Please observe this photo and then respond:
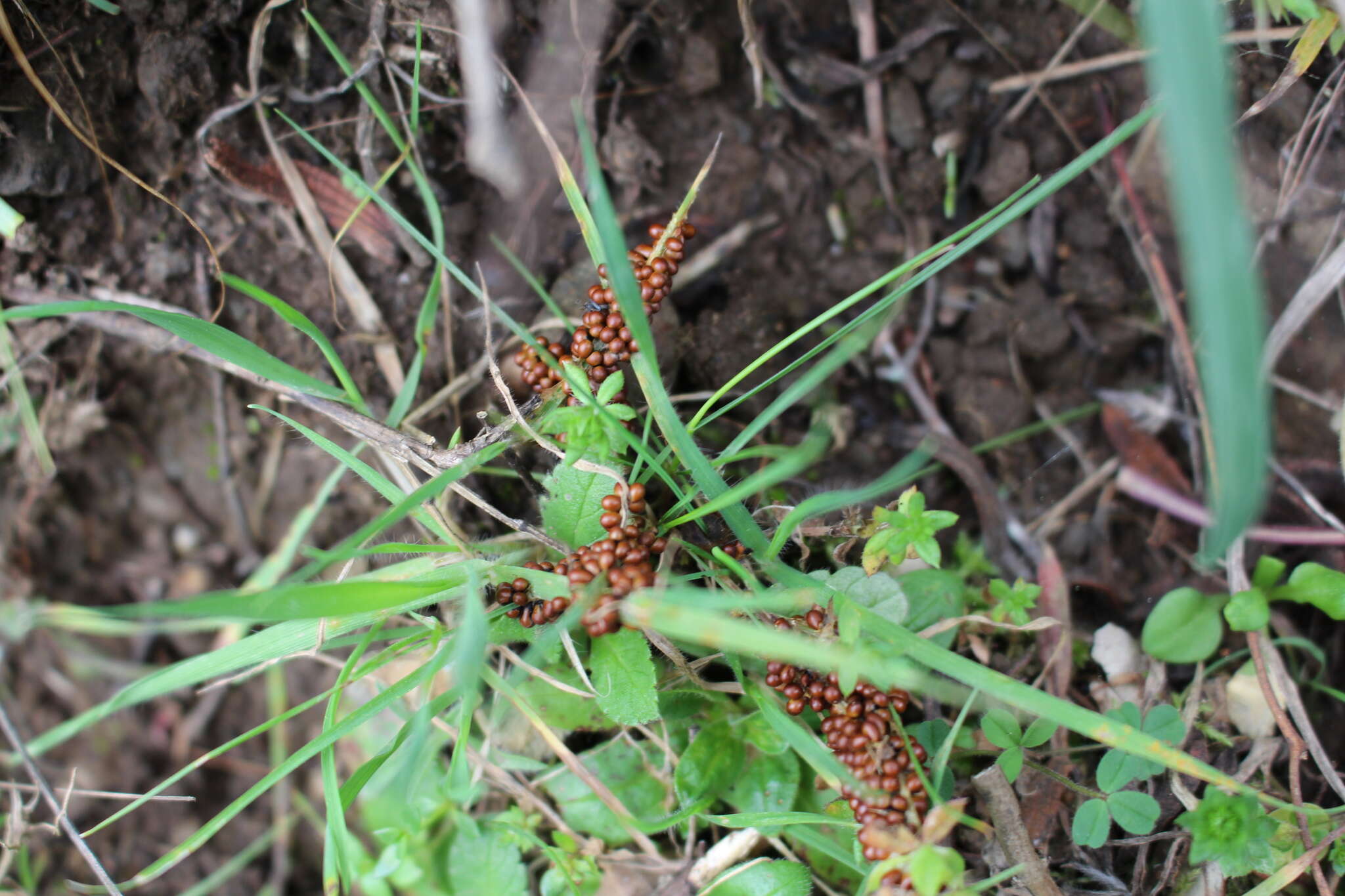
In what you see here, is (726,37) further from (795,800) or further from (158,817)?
(158,817)

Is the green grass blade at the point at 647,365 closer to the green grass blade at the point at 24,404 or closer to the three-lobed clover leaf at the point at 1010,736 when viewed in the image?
the three-lobed clover leaf at the point at 1010,736

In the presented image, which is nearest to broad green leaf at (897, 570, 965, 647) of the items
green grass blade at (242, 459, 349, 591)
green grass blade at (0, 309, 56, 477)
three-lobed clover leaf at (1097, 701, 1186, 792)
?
three-lobed clover leaf at (1097, 701, 1186, 792)

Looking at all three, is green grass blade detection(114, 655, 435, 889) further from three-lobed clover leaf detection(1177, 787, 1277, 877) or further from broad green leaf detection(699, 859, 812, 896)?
three-lobed clover leaf detection(1177, 787, 1277, 877)

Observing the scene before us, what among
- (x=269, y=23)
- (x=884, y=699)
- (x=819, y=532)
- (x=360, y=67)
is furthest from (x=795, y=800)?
(x=269, y=23)

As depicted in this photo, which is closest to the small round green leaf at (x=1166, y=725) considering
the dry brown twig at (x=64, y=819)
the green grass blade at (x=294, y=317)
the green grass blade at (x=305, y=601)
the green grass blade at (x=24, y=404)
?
the green grass blade at (x=305, y=601)

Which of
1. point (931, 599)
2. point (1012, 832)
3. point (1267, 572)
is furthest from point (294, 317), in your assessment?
point (1267, 572)

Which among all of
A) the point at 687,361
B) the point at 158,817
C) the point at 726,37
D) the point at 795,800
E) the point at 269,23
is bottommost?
the point at 158,817

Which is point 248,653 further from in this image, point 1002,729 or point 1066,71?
point 1066,71
